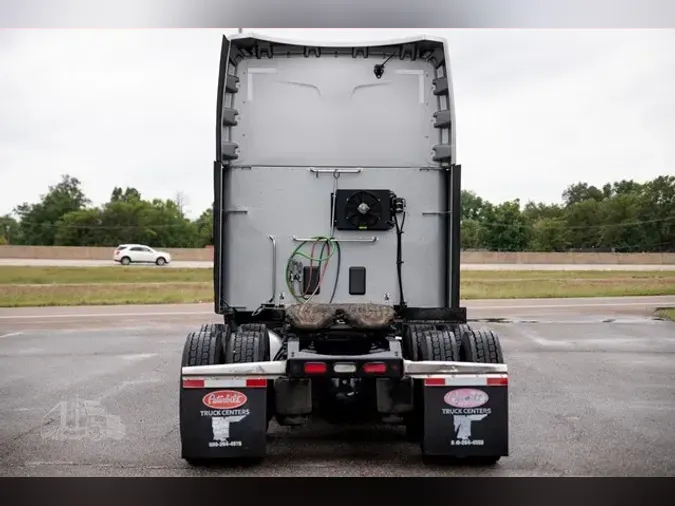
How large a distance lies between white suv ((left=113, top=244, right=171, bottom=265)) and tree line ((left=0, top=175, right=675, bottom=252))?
10.0ft

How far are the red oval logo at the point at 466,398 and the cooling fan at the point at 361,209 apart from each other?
209 centimetres

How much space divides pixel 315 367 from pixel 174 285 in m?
29.3

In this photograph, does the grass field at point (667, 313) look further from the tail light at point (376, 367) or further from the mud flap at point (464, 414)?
the tail light at point (376, 367)

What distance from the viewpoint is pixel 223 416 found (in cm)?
688

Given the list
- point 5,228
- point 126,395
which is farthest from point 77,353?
point 5,228

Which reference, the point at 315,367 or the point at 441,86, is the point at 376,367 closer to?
the point at 315,367

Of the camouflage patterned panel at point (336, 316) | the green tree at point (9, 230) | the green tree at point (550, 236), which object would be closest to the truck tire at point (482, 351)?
the camouflage patterned panel at point (336, 316)

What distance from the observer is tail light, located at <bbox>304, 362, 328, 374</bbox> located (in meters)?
6.79

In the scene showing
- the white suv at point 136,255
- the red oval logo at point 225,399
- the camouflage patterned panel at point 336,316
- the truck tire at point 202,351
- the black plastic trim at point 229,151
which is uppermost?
the black plastic trim at point 229,151

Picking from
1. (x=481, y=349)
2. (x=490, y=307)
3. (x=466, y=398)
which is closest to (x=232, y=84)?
(x=481, y=349)

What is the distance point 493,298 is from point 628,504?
85.0 ft

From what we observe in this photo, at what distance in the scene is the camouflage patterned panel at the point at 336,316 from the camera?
278 inches

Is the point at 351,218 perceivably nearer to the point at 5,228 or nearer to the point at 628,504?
the point at 628,504

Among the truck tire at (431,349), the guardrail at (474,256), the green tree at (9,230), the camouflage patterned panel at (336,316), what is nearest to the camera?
the camouflage patterned panel at (336,316)
